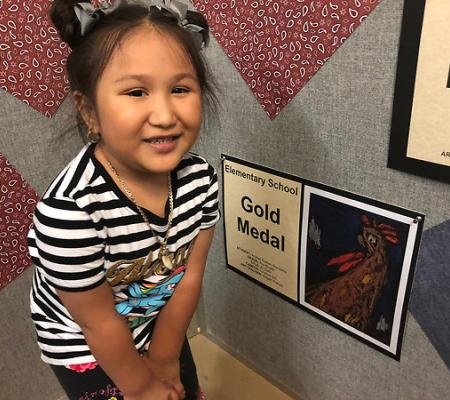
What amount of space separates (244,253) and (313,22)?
0.61 meters

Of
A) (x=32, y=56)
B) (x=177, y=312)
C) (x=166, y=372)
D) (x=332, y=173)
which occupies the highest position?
(x=32, y=56)

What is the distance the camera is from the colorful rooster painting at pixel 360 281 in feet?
2.75

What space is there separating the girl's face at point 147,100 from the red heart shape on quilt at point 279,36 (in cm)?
29

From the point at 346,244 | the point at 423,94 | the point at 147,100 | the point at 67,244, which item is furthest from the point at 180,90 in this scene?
the point at 346,244

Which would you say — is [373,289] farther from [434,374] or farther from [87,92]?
[87,92]

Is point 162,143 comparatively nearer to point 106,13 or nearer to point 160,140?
point 160,140

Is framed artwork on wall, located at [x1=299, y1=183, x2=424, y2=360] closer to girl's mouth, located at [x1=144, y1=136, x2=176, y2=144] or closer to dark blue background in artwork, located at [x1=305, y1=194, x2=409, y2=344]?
dark blue background in artwork, located at [x1=305, y1=194, x2=409, y2=344]

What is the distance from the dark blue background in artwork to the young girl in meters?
0.26

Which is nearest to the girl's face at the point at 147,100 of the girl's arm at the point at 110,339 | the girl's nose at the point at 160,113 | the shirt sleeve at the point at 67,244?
the girl's nose at the point at 160,113

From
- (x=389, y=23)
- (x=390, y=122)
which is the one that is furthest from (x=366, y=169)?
(x=389, y=23)

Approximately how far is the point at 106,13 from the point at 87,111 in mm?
141

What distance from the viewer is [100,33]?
0.61 m

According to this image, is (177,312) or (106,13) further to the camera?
(177,312)

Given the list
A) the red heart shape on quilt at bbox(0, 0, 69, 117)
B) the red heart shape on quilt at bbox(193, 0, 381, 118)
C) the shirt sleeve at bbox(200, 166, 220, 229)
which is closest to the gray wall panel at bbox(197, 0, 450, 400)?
the red heart shape on quilt at bbox(193, 0, 381, 118)
